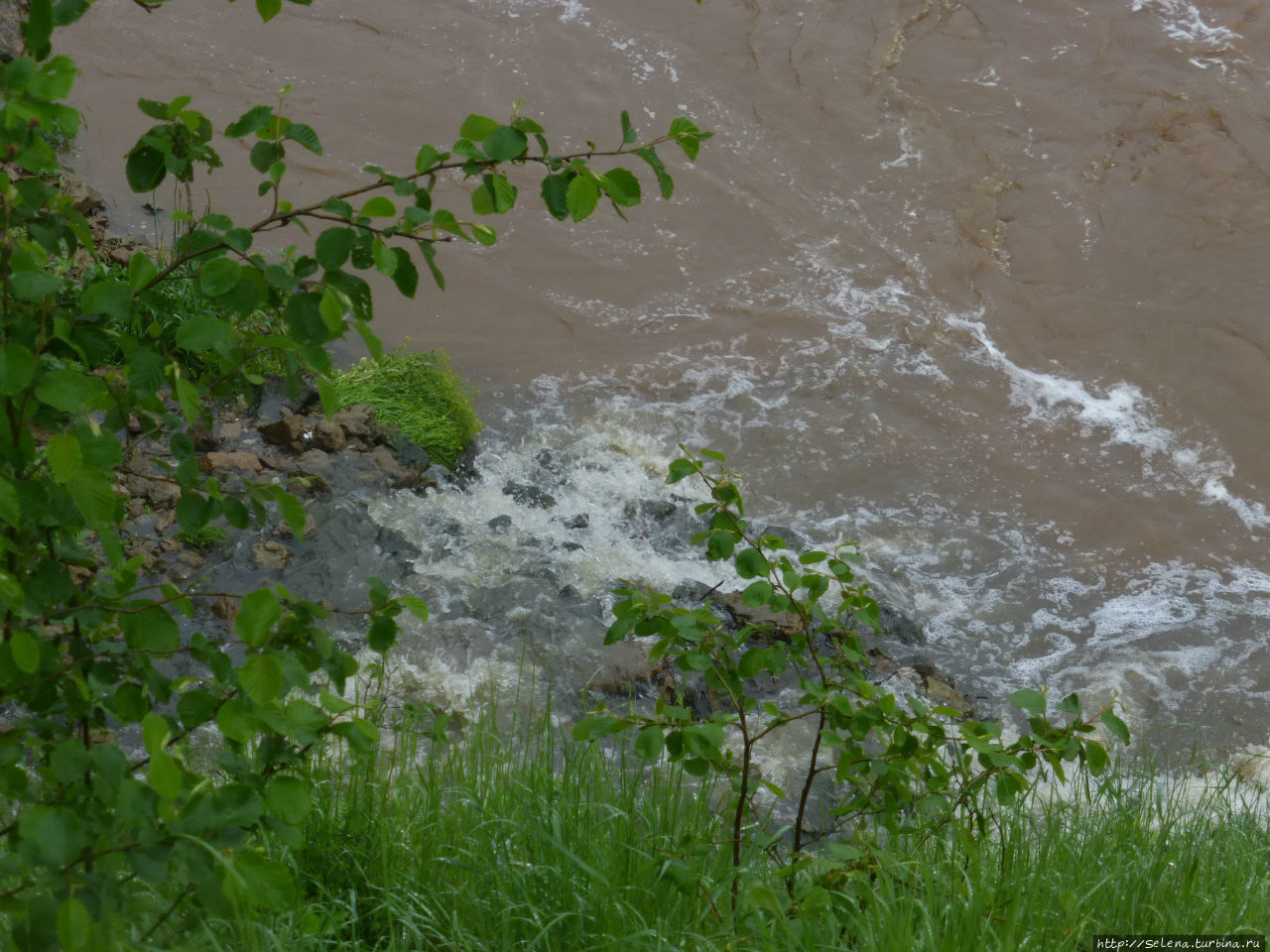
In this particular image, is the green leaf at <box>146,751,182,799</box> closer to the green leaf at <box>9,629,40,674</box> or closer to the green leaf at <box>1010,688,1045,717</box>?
the green leaf at <box>9,629,40,674</box>

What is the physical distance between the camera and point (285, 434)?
269 inches

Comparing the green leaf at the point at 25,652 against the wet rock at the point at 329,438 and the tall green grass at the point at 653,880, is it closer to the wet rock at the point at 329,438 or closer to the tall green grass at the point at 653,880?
the tall green grass at the point at 653,880

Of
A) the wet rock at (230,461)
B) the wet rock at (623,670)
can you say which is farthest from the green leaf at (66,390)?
the wet rock at (230,461)

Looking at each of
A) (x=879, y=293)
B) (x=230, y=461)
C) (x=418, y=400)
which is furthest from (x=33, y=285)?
(x=879, y=293)

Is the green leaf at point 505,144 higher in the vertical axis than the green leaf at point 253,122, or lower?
higher

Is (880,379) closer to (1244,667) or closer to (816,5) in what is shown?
(1244,667)

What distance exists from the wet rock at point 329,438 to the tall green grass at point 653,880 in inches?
147

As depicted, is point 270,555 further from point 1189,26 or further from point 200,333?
point 1189,26

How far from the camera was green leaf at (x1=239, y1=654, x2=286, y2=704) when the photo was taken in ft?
5.54

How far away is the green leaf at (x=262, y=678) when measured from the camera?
169 cm

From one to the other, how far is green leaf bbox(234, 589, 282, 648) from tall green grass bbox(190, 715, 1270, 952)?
2.53 ft

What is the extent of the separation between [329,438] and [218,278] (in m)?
5.12

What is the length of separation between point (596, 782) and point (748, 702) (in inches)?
21.6

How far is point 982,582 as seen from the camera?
22.5 feet
